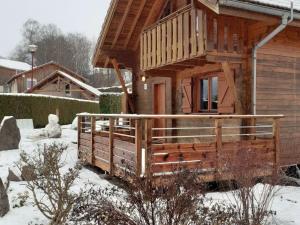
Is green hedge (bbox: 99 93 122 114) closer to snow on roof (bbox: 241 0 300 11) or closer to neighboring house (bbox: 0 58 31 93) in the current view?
snow on roof (bbox: 241 0 300 11)

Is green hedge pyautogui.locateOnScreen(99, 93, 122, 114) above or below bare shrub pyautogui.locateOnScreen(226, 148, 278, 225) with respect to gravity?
above

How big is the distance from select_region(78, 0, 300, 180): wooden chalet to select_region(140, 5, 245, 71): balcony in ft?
0.08

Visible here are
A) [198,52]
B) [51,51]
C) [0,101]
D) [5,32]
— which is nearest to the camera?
[198,52]

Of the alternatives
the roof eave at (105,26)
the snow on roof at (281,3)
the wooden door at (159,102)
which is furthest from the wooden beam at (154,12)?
the snow on roof at (281,3)

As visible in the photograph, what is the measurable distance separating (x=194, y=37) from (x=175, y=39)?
1.00 meters

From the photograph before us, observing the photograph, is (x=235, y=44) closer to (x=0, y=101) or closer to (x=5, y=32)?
(x=0, y=101)

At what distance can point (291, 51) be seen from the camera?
11.0m

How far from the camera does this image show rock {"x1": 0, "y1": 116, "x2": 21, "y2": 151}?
12805 millimetres

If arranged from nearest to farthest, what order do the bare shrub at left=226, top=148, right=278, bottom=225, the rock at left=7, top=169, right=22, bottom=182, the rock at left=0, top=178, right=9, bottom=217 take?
the bare shrub at left=226, top=148, right=278, bottom=225, the rock at left=0, top=178, right=9, bottom=217, the rock at left=7, top=169, right=22, bottom=182

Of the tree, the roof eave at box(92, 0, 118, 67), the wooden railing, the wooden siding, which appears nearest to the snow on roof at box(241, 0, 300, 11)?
the wooden siding

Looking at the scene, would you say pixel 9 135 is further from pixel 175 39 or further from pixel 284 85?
pixel 284 85

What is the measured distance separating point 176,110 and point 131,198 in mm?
9479

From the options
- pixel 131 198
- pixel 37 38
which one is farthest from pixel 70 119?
pixel 37 38

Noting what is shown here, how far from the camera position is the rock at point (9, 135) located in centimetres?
1280
